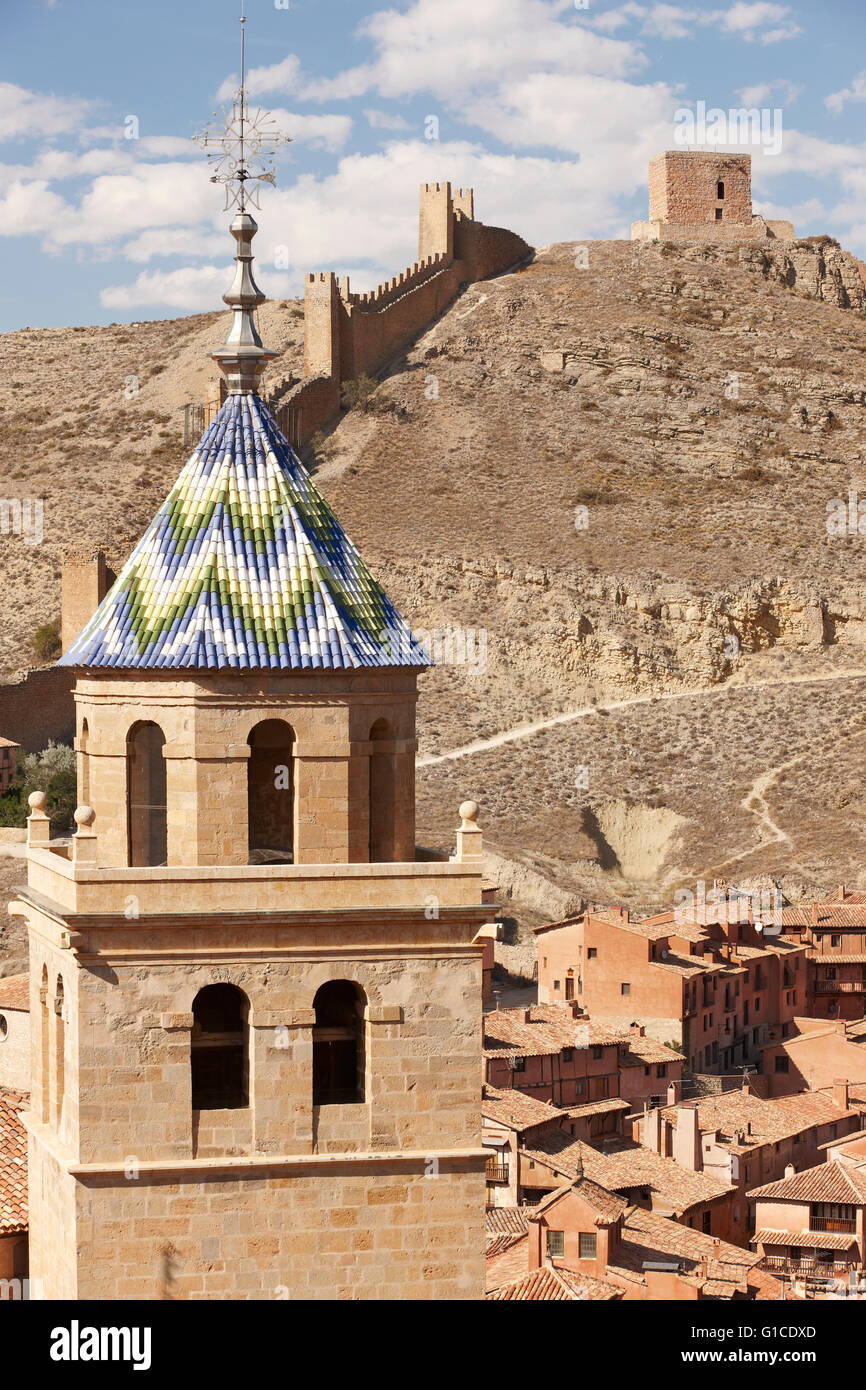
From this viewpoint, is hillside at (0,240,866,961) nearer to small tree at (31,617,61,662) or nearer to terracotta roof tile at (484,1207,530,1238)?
small tree at (31,617,61,662)

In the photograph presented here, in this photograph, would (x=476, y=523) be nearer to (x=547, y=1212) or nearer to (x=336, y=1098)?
(x=547, y=1212)

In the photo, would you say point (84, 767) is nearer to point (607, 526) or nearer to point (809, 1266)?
point (809, 1266)

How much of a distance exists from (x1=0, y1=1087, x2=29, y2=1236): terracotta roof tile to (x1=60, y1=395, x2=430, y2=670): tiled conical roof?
186 inches

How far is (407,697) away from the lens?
1409cm

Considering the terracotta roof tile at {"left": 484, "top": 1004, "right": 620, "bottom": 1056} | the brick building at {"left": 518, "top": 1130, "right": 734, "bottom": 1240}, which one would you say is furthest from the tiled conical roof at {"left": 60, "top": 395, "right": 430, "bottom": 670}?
the terracotta roof tile at {"left": 484, "top": 1004, "right": 620, "bottom": 1056}

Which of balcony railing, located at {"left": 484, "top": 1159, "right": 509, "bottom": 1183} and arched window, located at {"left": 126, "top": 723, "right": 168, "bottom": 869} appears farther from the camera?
balcony railing, located at {"left": 484, "top": 1159, "right": 509, "bottom": 1183}

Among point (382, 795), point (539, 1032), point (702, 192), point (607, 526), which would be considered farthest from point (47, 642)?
point (382, 795)

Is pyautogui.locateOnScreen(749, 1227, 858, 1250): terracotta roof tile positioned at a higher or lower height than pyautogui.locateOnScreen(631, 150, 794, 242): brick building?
lower

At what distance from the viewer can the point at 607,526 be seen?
7269cm

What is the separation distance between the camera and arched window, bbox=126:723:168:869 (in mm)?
13648

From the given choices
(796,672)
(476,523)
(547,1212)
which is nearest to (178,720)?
(547,1212)

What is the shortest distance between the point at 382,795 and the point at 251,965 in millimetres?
1514

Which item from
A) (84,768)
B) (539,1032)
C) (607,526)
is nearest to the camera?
(84,768)

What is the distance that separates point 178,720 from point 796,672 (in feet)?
179
